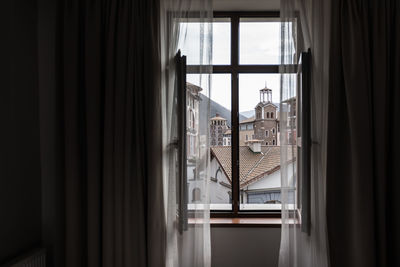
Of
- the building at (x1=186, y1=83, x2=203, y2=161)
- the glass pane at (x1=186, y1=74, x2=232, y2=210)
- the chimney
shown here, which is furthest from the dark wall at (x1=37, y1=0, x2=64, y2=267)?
the chimney

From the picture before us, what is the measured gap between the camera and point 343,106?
1.62 m

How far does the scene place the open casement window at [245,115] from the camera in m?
1.97

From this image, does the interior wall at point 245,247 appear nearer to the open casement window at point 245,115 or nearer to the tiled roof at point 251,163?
the open casement window at point 245,115

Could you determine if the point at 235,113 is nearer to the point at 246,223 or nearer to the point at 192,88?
the point at 192,88

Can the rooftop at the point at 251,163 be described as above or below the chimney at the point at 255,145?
below

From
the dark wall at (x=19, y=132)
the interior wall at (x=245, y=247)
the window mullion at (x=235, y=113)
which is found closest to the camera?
the dark wall at (x=19, y=132)

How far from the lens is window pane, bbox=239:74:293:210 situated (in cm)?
200

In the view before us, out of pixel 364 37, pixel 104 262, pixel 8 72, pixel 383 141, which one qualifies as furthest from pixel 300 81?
pixel 8 72

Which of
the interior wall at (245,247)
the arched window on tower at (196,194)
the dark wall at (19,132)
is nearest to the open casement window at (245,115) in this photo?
the interior wall at (245,247)

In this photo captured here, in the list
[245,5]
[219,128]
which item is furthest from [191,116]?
[245,5]

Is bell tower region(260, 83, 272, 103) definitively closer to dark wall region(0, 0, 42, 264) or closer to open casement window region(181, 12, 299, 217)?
open casement window region(181, 12, 299, 217)

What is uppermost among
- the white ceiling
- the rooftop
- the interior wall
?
the white ceiling

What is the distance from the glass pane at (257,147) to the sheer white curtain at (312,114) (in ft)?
1.15

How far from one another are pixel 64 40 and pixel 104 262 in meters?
1.60
